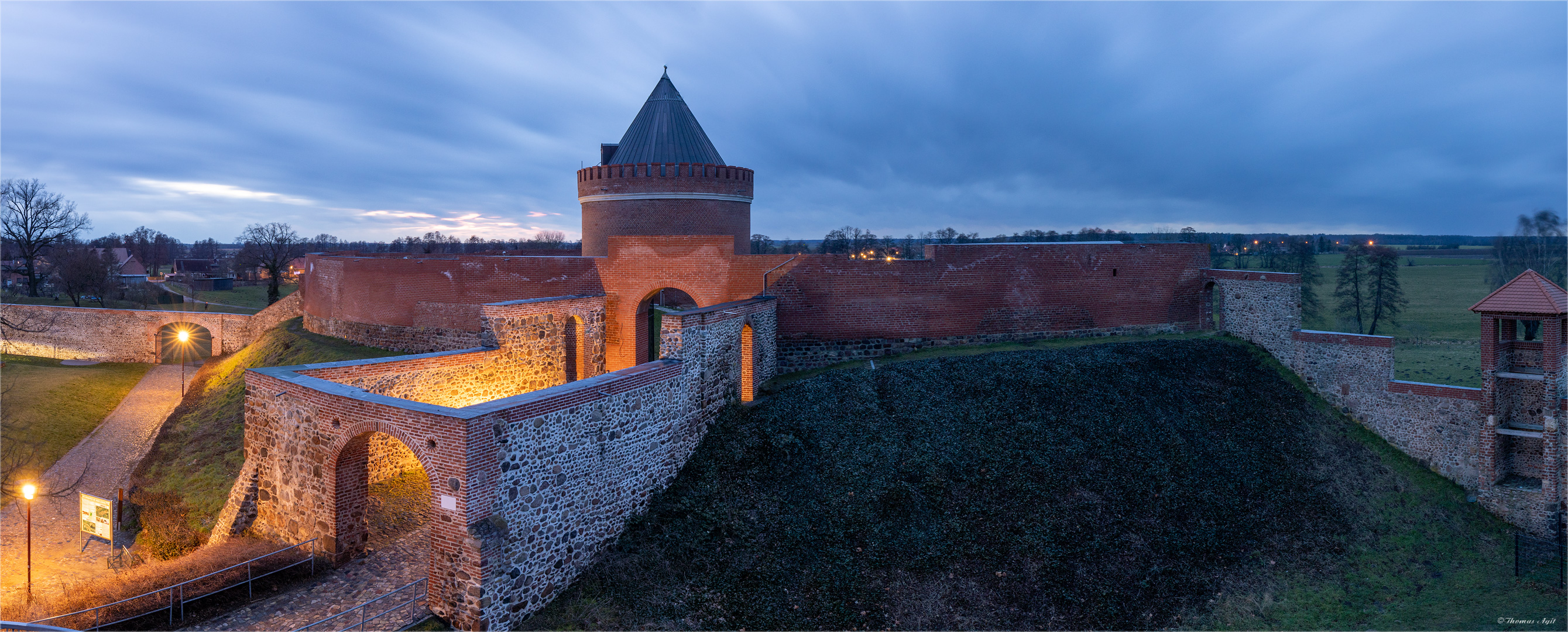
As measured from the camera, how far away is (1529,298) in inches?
622

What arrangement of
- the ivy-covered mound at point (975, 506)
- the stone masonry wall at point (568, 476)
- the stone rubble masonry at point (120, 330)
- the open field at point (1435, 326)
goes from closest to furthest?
Answer: 1. the stone masonry wall at point (568, 476)
2. the ivy-covered mound at point (975, 506)
3. the open field at point (1435, 326)
4. the stone rubble masonry at point (120, 330)

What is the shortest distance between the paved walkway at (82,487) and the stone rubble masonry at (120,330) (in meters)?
2.01

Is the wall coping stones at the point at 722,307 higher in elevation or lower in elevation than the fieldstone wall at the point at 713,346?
higher

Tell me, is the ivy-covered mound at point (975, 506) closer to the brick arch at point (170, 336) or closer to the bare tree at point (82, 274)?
the brick arch at point (170, 336)

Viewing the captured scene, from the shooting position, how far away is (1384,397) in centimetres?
1848

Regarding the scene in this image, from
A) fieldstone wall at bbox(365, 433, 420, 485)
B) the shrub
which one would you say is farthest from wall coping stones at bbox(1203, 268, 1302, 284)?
the shrub

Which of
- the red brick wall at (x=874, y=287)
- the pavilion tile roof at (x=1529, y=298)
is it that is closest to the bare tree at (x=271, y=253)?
the red brick wall at (x=874, y=287)

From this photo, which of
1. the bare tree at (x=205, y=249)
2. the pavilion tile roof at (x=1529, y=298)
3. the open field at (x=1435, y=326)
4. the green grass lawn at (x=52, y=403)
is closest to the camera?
the pavilion tile roof at (x=1529, y=298)

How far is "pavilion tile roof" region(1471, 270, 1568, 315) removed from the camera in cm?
1540

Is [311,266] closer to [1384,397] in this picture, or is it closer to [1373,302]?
[1384,397]

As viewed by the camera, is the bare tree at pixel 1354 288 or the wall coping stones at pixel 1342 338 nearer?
the wall coping stones at pixel 1342 338

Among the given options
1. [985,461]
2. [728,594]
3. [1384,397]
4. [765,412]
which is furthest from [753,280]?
[1384,397]

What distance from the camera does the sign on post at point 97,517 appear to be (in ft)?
39.2

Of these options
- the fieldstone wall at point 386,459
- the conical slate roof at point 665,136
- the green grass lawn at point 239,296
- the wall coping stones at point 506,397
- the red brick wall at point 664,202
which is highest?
the conical slate roof at point 665,136
